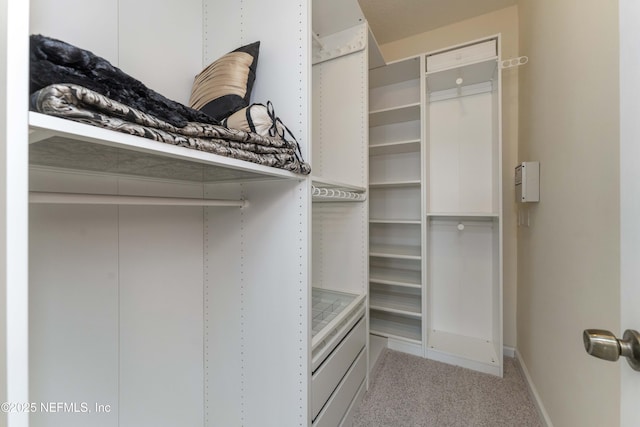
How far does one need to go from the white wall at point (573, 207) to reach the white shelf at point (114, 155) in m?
1.13

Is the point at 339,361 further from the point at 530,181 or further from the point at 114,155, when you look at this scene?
the point at 530,181

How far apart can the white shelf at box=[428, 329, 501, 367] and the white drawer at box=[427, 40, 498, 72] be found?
2.17 metres

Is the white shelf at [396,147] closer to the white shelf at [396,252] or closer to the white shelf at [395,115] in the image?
the white shelf at [395,115]

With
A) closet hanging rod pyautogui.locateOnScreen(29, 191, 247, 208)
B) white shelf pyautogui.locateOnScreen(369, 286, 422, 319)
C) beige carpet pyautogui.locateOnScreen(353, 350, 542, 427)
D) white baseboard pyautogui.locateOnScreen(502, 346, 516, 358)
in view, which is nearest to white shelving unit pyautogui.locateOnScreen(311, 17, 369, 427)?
beige carpet pyautogui.locateOnScreen(353, 350, 542, 427)

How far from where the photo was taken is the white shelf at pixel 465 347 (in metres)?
1.94

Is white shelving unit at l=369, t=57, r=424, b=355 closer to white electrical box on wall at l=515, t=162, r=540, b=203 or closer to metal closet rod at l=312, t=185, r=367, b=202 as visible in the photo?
metal closet rod at l=312, t=185, r=367, b=202

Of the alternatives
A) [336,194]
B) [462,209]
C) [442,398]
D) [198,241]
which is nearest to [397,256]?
[462,209]

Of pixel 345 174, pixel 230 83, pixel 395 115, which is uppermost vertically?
pixel 395 115

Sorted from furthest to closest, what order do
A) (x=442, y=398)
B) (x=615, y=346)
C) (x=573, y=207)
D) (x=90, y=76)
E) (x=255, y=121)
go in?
(x=442, y=398)
(x=573, y=207)
(x=255, y=121)
(x=90, y=76)
(x=615, y=346)

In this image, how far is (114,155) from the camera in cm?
74

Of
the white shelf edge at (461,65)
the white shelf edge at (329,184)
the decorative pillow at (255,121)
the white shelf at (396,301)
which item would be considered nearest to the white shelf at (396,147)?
the white shelf edge at (461,65)

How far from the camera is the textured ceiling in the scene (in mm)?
2084

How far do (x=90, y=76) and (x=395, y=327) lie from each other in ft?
8.47

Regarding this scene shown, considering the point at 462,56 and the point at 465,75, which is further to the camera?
the point at 465,75
